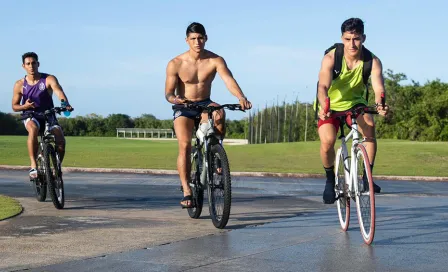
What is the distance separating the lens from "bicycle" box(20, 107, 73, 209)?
10.3m

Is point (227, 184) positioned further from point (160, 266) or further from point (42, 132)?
point (42, 132)

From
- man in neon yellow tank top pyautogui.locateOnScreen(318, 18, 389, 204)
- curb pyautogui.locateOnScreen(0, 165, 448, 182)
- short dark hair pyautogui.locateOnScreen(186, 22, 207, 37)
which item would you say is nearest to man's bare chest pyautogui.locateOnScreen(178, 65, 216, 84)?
short dark hair pyautogui.locateOnScreen(186, 22, 207, 37)

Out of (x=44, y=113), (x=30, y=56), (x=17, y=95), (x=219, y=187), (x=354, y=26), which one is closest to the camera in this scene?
(x=354, y=26)

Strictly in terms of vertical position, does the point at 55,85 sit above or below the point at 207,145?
above

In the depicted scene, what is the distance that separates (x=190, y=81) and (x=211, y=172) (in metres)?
1.18

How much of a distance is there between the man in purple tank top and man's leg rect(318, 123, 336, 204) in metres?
4.06

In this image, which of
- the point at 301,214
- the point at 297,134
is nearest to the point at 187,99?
the point at 301,214

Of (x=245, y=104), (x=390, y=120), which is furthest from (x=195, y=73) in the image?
(x=390, y=120)

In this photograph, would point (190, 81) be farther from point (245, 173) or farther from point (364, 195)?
point (245, 173)

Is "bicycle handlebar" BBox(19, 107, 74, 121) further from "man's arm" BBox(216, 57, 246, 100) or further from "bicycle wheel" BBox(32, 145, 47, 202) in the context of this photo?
"man's arm" BBox(216, 57, 246, 100)

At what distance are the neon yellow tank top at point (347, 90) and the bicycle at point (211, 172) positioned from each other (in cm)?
99

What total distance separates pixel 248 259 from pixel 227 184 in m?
1.82

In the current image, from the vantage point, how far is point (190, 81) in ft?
30.2

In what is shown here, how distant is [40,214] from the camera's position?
9.54 metres
